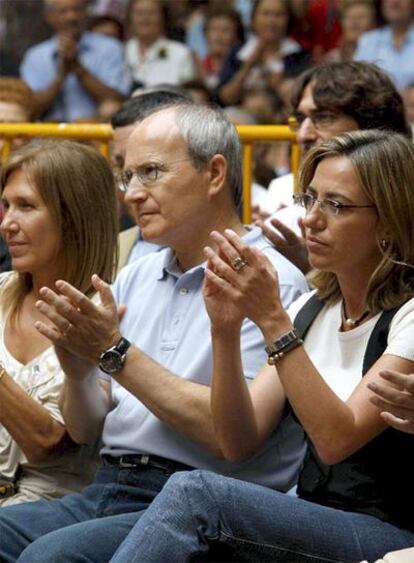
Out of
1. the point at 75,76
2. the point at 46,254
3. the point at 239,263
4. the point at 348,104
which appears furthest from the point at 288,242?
the point at 75,76

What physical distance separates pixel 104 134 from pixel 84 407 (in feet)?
4.63

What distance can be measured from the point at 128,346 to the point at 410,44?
4849mm

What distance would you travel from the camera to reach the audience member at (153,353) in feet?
10.2

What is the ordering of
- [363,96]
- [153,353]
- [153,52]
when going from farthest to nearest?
[153,52]
[363,96]
[153,353]

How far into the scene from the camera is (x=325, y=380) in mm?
2955

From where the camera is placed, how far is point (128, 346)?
3135 millimetres

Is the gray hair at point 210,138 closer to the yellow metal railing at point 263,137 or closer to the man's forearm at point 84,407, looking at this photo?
the man's forearm at point 84,407

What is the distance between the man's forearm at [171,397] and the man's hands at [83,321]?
0.07 metres

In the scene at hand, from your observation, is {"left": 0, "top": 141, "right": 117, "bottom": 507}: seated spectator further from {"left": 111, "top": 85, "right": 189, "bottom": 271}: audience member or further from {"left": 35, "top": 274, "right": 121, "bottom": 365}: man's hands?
{"left": 111, "top": 85, "right": 189, "bottom": 271}: audience member

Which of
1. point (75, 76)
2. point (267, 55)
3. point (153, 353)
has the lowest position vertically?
point (75, 76)

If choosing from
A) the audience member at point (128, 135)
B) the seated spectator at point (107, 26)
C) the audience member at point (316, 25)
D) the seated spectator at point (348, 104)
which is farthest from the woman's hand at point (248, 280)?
the seated spectator at point (107, 26)

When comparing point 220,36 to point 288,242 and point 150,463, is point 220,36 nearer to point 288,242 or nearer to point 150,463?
point 288,242

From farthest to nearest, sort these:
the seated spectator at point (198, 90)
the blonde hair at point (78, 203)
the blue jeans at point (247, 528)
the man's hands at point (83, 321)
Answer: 1. the seated spectator at point (198, 90)
2. the blonde hair at point (78, 203)
3. the man's hands at point (83, 321)
4. the blue jeans at point (247, 528)

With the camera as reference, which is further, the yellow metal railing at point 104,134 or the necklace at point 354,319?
the yellow metal railing at point 104,134
